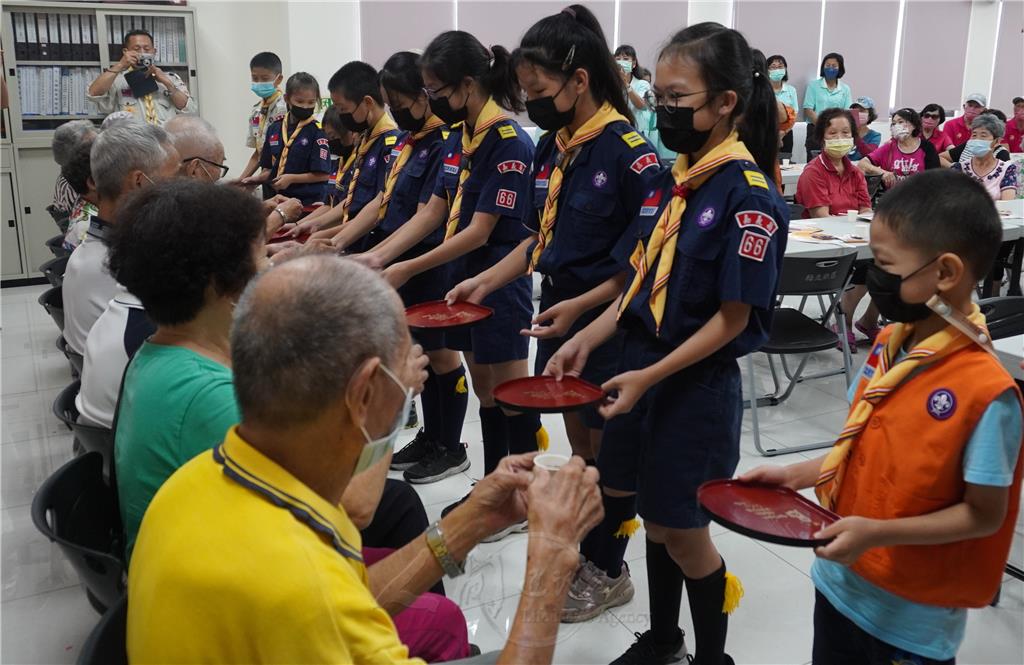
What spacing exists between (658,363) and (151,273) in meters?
1.01

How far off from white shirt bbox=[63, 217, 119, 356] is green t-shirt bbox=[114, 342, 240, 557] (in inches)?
50.7

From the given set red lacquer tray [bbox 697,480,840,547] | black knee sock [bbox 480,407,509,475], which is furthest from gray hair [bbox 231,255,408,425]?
black knee sock [bbox 480,407,509,475]

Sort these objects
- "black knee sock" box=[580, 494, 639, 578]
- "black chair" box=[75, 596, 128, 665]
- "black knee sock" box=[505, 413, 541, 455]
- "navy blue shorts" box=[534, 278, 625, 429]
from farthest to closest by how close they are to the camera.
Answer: "black knee sock" box=[505, 413, 541, 455]
"navy blue shorts" box=[534, 278, 625, 429]
"black knee sock" box=[580, 494, 639, 578]
"black chair" box=[75, 596, 128, 665]

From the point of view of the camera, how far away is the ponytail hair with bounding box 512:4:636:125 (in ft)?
7.12

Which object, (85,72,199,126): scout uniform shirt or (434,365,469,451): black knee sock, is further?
Result: (85,72,199,126): scout uniform shirt

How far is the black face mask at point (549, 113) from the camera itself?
7.34 feet

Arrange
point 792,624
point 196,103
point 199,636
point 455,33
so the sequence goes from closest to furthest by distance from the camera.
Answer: point 199,636 → point 792,624 → point 455,33 → point 196,103

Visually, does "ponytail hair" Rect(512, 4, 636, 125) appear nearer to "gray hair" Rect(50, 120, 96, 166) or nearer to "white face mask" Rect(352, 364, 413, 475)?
"white face mask" Rect(352, 364, 413, 475)

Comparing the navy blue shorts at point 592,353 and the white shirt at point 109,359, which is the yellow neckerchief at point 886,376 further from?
the white shirt at point 109,359

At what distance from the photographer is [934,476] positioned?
131 cm

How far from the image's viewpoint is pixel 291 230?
4.00 meters

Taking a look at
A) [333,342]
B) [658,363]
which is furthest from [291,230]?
[333,342]

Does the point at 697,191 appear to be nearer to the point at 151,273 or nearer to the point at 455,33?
the point at 151,273

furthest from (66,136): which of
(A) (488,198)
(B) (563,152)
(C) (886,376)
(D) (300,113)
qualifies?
(C) (886,376)
